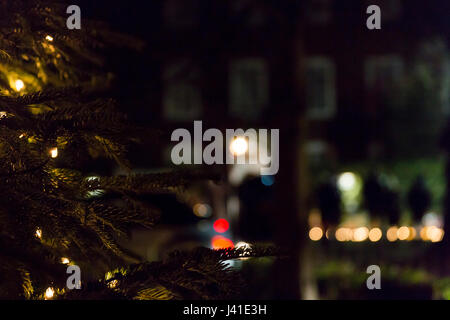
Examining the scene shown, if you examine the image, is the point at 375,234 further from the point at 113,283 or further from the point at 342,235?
the point at 113,283

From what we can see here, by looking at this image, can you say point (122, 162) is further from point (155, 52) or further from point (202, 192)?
point (202, 192)

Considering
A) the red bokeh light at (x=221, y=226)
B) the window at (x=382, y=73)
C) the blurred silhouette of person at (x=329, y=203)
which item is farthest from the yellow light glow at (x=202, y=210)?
the window at (x=382, y=73)

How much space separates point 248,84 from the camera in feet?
84.8

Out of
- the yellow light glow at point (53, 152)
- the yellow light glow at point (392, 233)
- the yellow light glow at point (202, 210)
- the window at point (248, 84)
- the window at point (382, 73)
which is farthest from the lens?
the window at point (382, 73)

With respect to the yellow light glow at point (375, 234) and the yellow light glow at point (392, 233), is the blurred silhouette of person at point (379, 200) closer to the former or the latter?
the yellow light glow at point (375, 234)

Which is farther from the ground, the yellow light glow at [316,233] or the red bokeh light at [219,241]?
the yellow light glow at [316,233]

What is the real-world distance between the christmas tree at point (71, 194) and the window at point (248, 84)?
72.7 ft

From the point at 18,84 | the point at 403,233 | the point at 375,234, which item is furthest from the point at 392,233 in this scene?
the point at 18,84

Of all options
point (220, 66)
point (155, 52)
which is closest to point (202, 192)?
point (220, 66)

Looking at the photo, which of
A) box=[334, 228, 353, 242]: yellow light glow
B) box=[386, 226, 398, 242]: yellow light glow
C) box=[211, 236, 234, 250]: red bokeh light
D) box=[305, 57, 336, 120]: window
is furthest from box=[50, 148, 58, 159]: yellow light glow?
box=[305, 57, 336, 120]: window

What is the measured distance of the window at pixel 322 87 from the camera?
26453mm

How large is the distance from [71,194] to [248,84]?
2441cm

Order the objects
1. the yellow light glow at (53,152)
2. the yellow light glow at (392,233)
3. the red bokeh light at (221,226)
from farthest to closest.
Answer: the yellow light glow at (392,233), the red bokeh light at (221,226), the yellow light glow at (53,152)
